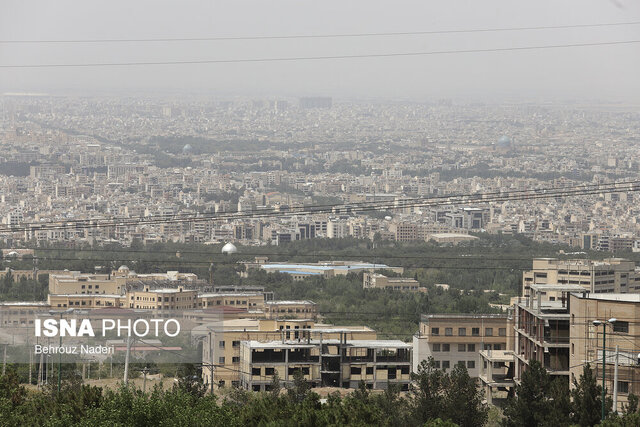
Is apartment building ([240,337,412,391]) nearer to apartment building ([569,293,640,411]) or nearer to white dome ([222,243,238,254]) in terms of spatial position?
apartment building ([569,293,640,411])

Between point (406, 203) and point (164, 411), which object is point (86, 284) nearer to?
point (164, 411)

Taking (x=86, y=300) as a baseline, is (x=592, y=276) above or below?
above

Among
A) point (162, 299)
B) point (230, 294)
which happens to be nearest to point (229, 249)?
point (230, 294)

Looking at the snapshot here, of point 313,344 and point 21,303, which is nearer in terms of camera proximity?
point 313,344

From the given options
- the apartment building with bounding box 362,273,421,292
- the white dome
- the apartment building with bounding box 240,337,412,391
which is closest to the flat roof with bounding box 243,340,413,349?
the apartment building with bounding box 240,337,412,391

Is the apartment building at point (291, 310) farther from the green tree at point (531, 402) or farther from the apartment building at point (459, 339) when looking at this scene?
the green tree at point (531, 402)

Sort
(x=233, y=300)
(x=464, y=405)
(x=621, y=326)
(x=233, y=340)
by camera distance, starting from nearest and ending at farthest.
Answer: (x=621, y=326) < (x=464, y=405) < (x=233, y=340) < (x=233, y=300)
